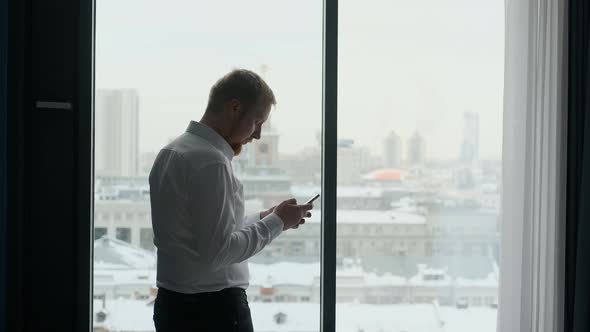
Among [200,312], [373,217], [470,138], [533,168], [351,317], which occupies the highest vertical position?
[470,138]

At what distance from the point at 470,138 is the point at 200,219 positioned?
4.13 ft

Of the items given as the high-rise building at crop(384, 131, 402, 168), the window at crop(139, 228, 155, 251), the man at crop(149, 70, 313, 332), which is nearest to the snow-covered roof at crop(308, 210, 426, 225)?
the high-rise building at crop(384, 131, 402, 168)

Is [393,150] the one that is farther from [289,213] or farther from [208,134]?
[208,134]

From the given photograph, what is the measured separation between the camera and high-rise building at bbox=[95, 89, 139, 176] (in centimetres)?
218

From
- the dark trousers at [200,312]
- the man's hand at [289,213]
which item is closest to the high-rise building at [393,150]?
the man's hand at [289,213]

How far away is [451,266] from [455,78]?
2.28 ft

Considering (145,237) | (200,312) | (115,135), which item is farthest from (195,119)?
(200,312)

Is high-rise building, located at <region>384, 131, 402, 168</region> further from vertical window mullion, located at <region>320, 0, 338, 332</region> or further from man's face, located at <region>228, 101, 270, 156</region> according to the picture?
man's face, located at <region>228, 101, 270, 156</region>

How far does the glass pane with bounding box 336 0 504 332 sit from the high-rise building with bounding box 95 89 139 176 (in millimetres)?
749

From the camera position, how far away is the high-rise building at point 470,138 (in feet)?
7.32

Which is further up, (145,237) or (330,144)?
(330,144)

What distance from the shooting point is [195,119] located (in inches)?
86.1

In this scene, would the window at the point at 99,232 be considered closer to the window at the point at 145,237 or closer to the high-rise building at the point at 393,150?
the window at the point at 145,237
